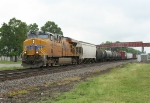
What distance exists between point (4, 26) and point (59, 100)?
224 feet

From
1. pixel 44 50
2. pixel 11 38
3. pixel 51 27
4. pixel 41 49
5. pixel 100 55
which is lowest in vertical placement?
pixel 100 55

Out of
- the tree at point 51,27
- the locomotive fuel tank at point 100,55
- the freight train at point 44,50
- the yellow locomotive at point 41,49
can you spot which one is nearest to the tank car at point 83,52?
the locomotive fuel tank at point 100,55

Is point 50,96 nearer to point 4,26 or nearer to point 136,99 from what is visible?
point 136,99

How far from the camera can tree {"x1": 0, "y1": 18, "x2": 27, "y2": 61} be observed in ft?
236

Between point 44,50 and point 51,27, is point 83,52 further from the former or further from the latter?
point 51,27

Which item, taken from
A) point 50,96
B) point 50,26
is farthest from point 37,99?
point 50,26

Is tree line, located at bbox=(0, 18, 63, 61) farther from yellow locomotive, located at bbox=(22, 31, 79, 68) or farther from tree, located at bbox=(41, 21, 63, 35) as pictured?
yellow locomotive, located at bbox=(22, 31, 79, 68)

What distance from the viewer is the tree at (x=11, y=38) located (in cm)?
7200

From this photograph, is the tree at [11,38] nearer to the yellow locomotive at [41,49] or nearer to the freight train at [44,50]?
the freight train at [44,50]

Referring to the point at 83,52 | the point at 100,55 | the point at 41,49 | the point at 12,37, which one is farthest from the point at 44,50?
the point at 12,37

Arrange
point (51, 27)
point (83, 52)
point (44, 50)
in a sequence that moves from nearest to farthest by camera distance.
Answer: point (44, 50) → point (83, 52) → point (51, 27)

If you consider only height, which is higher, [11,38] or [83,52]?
[11,38]

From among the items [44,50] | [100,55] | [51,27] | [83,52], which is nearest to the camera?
[44,50]

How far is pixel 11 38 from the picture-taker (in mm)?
72562
